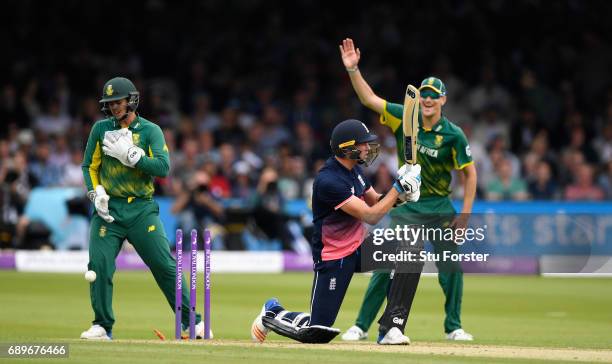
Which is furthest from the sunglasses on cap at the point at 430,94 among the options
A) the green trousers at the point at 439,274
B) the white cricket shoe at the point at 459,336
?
the white cricket shoe at the point at 459,336

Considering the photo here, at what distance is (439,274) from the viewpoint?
9531mm

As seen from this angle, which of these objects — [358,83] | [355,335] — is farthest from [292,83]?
[355,335]

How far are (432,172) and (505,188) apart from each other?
8.54m

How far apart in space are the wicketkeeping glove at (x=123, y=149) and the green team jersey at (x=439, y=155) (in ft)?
6.52

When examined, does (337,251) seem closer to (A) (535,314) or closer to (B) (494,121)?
(A) (535,314)

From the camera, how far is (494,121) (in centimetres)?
1980

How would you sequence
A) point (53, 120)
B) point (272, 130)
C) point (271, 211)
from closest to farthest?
point (271, 211)
point (53, 120)
point (272, 130)

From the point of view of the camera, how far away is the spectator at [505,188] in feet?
58.2

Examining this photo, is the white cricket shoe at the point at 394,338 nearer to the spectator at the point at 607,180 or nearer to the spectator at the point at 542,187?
the spectator at the point at 542,187

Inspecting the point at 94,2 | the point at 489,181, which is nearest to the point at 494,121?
the point at 489,181

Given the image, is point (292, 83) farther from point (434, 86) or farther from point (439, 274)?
point (439, 274)

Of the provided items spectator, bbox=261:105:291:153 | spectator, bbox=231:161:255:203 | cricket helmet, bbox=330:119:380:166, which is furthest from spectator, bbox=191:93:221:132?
cricket helmet, bbox=330:119:380:166

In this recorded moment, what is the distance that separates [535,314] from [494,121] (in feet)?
27.0

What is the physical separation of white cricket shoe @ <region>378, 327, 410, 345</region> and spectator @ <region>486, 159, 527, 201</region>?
376 inches
